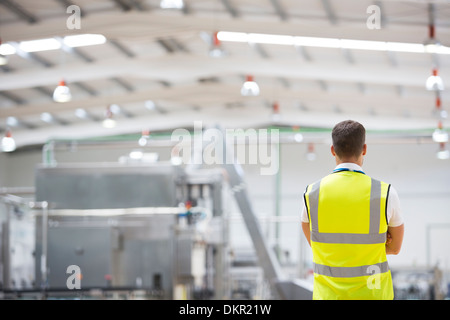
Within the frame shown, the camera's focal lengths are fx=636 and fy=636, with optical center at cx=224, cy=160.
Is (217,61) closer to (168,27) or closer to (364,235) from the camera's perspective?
(168,27)

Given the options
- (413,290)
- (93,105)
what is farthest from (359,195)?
(93,105)

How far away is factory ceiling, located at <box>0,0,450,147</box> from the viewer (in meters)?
10.2

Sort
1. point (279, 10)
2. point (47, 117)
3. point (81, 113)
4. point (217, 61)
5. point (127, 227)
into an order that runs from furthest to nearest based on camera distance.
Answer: point (47, 117) < point (81, 113) < point (217, 61) < point (279, 10) < point (127, 227)

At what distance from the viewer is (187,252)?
6809 mm

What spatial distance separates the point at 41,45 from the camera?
1212 cm

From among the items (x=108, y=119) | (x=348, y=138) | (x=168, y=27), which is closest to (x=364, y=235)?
(x=348, y=138)

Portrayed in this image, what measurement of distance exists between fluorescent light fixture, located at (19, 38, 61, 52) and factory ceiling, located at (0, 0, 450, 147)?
0.09 feet

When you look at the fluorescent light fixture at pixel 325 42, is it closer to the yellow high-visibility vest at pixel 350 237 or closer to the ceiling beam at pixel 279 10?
the ceiling beam at pixel 279 10

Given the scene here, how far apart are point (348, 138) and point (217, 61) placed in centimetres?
1200

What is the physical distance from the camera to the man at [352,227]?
192 cm

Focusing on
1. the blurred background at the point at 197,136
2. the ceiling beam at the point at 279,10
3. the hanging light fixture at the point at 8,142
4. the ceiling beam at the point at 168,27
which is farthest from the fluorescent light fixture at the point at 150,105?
the ceiling beam at the point at 279,10

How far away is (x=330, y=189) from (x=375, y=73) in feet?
37.9

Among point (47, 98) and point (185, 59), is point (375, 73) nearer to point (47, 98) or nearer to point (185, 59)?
point (185, 59)
